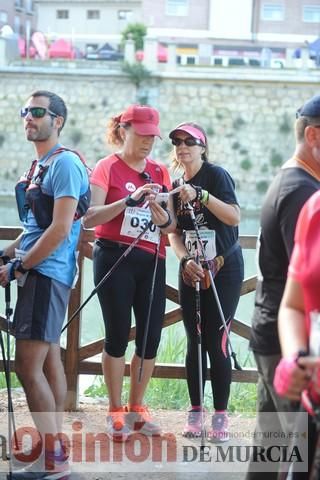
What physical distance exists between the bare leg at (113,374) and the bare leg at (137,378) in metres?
0.08

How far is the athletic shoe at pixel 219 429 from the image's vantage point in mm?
4188

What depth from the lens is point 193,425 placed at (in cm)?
428

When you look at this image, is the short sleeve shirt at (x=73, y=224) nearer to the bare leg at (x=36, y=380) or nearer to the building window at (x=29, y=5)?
the bare leg at (x=36, y=380)

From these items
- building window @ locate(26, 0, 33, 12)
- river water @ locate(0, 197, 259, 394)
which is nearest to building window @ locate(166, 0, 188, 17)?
building window @ locate(26, 0, 33, 12)

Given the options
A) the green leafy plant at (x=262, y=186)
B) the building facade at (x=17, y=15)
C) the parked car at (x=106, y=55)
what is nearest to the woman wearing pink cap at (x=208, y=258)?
the green leafy plant at (x=262, y=186)

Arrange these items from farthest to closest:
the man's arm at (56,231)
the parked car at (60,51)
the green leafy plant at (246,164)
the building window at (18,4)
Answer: the building window at (18,4) → the parked car at (60,51) → the green leafy plant at (246,164) → the man's arm at (56,231)

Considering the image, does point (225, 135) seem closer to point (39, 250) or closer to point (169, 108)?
point (169, 108)

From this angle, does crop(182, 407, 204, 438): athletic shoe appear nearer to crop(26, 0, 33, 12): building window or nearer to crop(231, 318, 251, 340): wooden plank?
crop(231, 318, 251, 340): wooden plank

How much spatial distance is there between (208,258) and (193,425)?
835mm

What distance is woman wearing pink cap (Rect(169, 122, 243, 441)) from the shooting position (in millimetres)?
4152

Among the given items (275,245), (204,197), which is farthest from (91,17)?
(275,245)

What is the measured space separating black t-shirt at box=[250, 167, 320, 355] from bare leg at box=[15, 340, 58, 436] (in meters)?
1.09

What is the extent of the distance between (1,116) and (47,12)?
98.8ft

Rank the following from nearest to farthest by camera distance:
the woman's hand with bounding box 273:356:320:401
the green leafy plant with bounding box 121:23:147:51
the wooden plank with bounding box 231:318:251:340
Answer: the woman's hand with bounding box 273:356:320:401, the wooden plank with bounding box 231:318:251:340, the green leafy plant with bounding box 121:23:147:51
